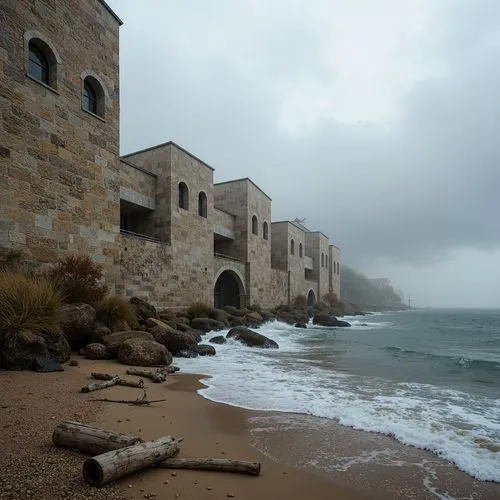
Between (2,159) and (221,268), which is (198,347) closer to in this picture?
(2,159)

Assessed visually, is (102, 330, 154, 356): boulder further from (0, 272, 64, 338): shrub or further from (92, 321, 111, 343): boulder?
(0, 272, 64, 338): shrub

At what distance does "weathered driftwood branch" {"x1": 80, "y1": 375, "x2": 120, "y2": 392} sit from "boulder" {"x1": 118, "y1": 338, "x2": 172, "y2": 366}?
158 centimetres

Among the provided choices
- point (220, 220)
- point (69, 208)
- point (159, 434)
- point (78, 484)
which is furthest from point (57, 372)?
point (220, 220)

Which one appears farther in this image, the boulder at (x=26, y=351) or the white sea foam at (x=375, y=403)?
the boulder at (x=26, y=351)

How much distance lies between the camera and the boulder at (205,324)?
51.2ft

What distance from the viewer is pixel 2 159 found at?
888cm

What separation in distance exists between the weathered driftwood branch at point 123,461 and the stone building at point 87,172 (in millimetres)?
7816

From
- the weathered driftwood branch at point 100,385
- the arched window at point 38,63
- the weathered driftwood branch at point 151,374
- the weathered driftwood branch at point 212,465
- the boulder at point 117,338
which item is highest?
the arched window at point 38,63

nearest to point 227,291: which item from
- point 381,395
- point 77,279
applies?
point 77,279

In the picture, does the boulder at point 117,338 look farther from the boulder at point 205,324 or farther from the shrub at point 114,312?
the boulder at point 205,324

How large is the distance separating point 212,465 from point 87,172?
33.4 feet

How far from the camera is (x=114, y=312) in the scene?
32.0 feet

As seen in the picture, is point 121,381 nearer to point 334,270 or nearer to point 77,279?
point 77,279

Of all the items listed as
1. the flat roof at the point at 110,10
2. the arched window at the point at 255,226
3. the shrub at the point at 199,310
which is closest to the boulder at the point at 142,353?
the shrub at the point at 199,310
